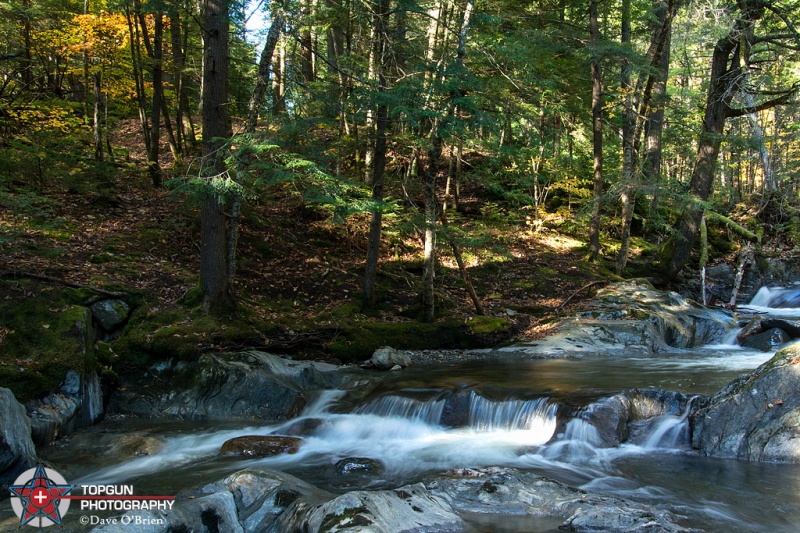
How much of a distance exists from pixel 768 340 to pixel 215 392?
11553mm

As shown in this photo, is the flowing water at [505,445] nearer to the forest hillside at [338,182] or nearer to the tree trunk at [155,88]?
the forest hillside at [338,182]

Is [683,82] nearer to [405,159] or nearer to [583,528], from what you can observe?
[405,159]

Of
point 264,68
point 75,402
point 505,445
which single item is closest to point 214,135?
point 264,68

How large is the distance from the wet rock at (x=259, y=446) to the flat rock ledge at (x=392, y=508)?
2.06 m

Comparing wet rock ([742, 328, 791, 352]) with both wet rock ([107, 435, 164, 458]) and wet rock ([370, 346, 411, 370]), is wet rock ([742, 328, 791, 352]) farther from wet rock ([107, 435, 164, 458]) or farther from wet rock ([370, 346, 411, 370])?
wet rock ([107, 435, 164, 458])

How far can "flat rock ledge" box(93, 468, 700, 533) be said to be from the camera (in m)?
4.21

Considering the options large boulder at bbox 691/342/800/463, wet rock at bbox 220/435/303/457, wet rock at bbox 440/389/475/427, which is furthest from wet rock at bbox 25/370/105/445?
large boulder at bbox 691/342/800/463

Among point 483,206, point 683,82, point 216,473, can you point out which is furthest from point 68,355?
point 683,82

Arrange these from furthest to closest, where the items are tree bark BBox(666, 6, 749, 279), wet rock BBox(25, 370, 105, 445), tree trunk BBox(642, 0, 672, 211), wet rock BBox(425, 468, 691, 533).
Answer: tree trunk BBox(642, 0, 672, 211) → tree bark BBox(666, 6, 749, 279) → wet rock BBox(25, 370, 105, 445) → wet rock BBox(425, 468, 691, 533)

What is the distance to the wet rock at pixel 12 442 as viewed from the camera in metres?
5.57

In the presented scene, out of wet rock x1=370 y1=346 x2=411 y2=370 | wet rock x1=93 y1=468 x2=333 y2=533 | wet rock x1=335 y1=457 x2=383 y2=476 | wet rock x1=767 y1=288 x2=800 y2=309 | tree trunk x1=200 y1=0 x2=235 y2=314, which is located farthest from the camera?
wet rock x1=767 y1=288 x2=800 y2=309

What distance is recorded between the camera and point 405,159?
506 inches

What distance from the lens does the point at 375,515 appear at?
4293 millimetres

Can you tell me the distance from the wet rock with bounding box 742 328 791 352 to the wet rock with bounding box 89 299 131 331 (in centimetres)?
1315
